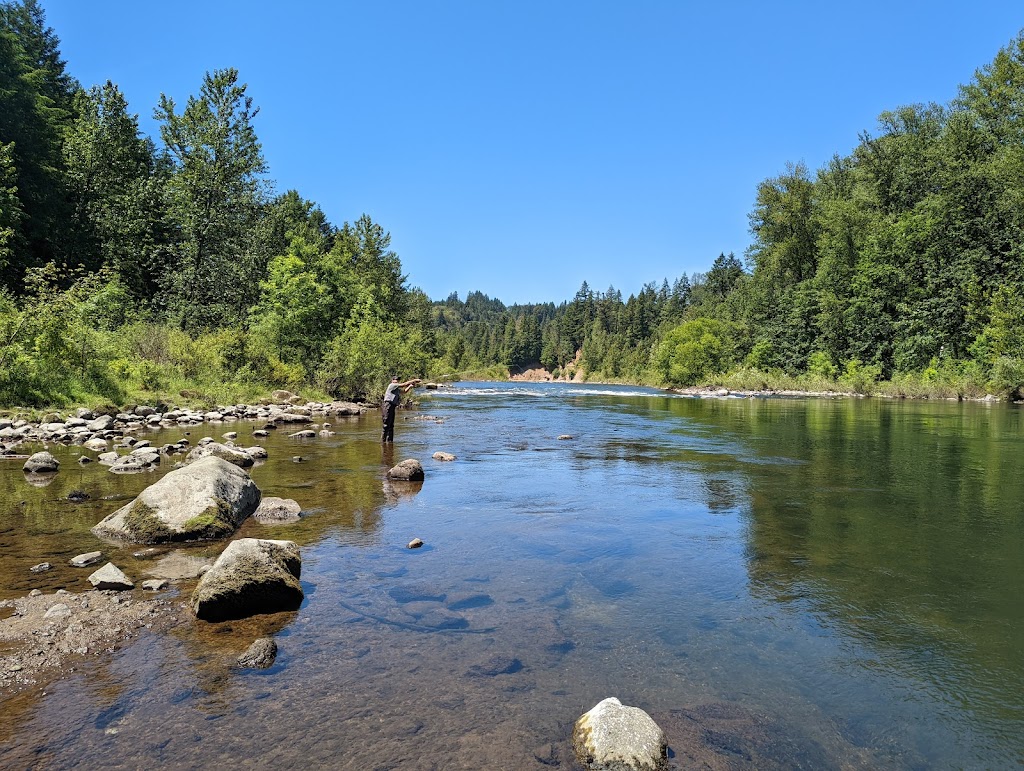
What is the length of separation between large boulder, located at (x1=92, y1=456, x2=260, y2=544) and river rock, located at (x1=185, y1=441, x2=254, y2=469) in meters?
4.11

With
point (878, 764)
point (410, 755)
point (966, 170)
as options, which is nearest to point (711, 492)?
point (878, 764)

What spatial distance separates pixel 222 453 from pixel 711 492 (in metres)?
11.3

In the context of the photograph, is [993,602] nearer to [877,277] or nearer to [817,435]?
[817,435]

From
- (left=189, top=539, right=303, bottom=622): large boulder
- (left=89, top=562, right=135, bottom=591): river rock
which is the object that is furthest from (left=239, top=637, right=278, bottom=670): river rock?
(left=89, top=562, right=135, bottom=591): river rock

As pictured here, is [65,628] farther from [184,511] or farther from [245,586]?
[184,511]

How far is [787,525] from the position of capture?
10.4 m

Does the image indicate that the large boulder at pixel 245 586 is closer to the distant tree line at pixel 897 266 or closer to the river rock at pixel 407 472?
the river rock at pixel 407 472

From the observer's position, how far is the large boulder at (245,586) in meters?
6.26

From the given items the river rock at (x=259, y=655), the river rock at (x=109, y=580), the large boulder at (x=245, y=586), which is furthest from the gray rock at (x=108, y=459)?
the river rock at (x=259, y=655)

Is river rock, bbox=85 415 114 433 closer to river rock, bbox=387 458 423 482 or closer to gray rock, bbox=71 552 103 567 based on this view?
river rock, bbox=387 458 423 482

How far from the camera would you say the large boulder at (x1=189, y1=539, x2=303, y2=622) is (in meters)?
6.26

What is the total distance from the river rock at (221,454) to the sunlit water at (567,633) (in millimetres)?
1495

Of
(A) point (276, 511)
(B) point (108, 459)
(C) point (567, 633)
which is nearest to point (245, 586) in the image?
(C) point (567, 633)

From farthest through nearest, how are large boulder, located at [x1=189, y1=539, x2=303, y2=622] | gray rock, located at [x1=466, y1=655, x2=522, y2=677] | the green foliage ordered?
the green foliage < large boulder, located at [x1=189, y1=539, x2=303, y2=622] < gray rock, located at [x1=466, y1=655, x2=522, y2=677]
